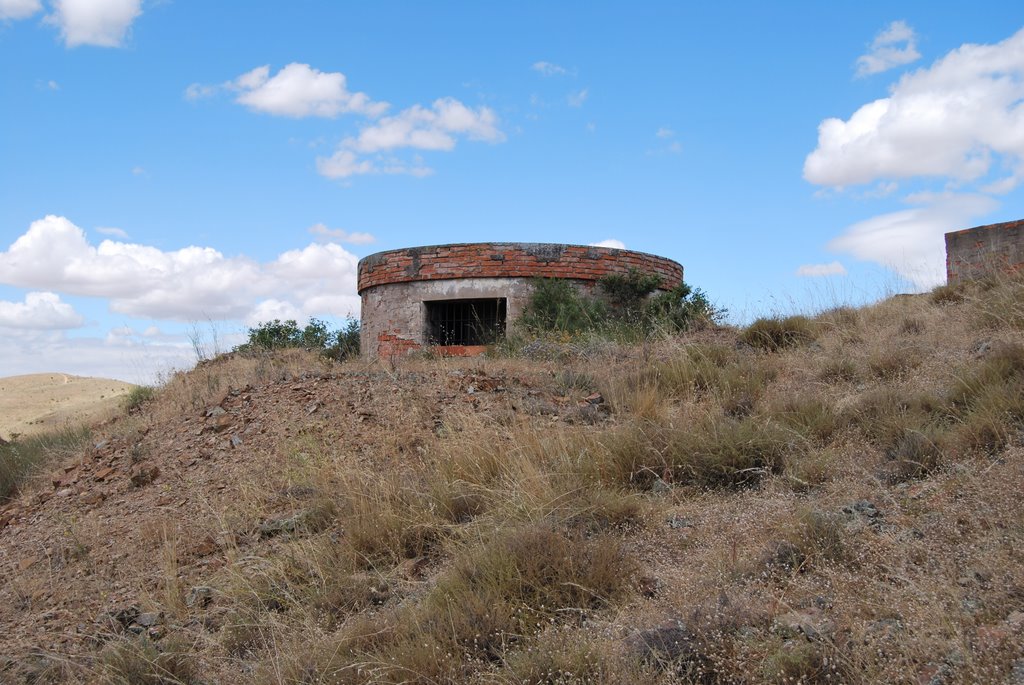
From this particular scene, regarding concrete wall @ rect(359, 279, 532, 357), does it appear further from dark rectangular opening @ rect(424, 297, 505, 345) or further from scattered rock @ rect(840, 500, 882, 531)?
scattered rock @ rect(840, 500, 882, 531)

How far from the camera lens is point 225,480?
638 centimetres

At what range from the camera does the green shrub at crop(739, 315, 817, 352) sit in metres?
9.21

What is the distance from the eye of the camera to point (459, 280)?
13172mm

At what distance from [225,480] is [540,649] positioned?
162 inches

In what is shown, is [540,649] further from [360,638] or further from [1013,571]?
[1013,571]

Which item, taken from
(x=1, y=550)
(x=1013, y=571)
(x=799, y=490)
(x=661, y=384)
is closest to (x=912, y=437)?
(x=799, y=490)

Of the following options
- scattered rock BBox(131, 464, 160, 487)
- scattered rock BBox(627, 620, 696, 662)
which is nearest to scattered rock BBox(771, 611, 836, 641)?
scattered rock BBox(627, 620, 696, 662)

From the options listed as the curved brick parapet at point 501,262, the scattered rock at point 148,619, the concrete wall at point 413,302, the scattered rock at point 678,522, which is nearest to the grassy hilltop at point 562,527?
the scattered rock at point 148,619

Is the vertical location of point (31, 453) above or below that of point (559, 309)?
below

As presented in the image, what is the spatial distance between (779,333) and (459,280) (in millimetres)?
5547

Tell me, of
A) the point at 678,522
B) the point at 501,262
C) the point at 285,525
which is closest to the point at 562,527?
the point at 678,522

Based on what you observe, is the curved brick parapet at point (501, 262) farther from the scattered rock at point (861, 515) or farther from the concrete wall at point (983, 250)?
the scattered rock at point (861, 515)

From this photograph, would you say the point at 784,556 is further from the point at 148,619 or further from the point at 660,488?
the point at 148,619

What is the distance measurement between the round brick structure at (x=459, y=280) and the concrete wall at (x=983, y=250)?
14.9 ft
